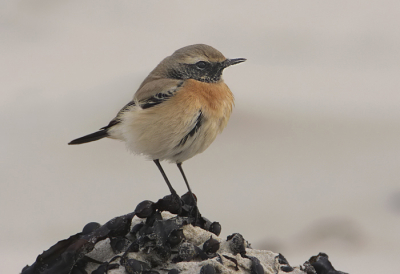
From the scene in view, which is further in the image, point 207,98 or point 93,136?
point 93,136

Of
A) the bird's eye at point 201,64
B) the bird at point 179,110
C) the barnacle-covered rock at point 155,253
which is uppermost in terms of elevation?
the bird's eye at point 201,64

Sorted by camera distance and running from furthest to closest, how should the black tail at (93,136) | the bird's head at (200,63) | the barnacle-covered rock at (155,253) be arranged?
the black tail at (93,136) < the bird's head at (200,63) < the barnacle-covered rock at (155,253)

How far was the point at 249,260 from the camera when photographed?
106 inches

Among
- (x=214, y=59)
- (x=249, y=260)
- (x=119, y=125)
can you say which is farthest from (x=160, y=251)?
(x=214, y=59)

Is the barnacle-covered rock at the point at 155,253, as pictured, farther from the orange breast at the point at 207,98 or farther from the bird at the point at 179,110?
the orange breast at the point at 207,98

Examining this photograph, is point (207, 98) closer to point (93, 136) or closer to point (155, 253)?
point (93, 136)

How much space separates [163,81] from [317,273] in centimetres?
178

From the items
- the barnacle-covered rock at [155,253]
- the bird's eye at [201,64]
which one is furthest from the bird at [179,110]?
the barnacle-covered rock at [155,253]

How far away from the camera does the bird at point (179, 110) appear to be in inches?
127

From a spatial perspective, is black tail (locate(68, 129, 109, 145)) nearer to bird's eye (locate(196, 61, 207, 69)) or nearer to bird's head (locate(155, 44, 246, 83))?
bird's head (locate(155, 44, 246, 83))

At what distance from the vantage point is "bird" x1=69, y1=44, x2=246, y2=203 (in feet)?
10.6

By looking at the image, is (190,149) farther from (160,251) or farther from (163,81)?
(160,251)

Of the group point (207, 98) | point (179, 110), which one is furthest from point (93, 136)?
point (207, 98)

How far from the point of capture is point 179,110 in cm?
321
